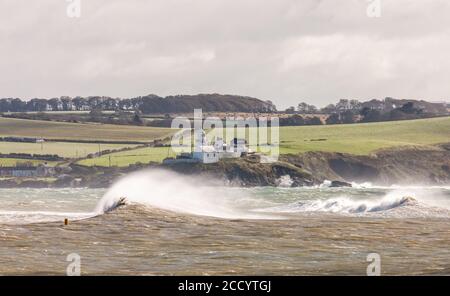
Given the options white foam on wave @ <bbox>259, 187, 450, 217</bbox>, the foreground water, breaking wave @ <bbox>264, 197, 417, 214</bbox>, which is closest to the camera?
the foreground water

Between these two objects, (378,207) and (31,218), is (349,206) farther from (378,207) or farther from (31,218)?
(31,218)

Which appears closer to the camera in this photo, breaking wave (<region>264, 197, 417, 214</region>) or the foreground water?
the foreground water

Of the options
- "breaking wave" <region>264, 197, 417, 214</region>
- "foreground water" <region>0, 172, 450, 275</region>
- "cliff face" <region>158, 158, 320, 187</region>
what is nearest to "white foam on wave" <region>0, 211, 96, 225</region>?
"foreground water" <region>0, 172, 450, 275</region>

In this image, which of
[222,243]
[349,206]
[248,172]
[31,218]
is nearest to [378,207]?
[349,206]

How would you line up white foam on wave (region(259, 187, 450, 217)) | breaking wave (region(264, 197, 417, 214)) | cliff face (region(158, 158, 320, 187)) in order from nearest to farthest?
white foam on wave (region(259, 187, 450, 217)) < breaking wave (region(264, 197, 417, 214)) < cliff face (region(158, 158, 320, 187))

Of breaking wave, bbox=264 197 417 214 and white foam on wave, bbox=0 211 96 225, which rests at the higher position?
white foam on wave, bbox=0 211 96 225

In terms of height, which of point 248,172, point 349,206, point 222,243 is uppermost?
point 222,243

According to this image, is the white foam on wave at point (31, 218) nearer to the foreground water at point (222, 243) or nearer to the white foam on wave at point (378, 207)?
the foreground water at point (222, 243)

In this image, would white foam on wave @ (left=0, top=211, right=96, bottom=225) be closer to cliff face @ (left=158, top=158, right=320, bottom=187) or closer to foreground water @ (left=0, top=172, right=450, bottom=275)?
foreground water @ (left=0, top=172, right=450, bottom=275)

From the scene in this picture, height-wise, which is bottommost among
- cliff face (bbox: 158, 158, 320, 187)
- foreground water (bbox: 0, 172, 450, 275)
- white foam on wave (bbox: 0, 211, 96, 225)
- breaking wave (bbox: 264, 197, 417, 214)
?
cliff face (bbox: 158, 158, 320, 187)

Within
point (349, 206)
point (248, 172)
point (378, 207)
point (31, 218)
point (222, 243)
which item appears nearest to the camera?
point (222, 243)

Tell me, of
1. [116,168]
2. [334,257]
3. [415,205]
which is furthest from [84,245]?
[116,168]
